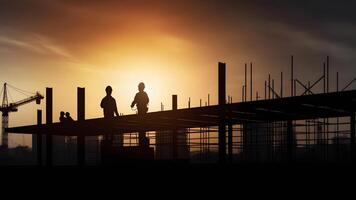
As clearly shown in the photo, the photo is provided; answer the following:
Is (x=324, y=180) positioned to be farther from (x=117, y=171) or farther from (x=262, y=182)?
(x=117, y=171)

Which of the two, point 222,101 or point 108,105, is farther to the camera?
point 108,105

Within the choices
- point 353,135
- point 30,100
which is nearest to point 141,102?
point 353,135

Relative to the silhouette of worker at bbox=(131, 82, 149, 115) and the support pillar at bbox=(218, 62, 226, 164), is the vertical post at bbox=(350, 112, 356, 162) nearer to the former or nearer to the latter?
the support pillar at bbox=(218, 62, 226, 164)

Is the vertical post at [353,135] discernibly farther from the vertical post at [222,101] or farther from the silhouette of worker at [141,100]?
the silhouette of worker at [141,100]

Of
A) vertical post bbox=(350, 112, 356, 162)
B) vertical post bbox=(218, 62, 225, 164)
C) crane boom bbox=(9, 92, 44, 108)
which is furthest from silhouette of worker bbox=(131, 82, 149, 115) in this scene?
crane boom bbox=(9, 92, 44, 108)

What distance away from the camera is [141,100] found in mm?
16625

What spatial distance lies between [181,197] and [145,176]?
1222 mm

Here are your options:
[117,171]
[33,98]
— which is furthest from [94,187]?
[33,98]

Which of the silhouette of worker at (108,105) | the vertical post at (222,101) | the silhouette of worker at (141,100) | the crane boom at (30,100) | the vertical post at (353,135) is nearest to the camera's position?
the vertical post at (222,101)

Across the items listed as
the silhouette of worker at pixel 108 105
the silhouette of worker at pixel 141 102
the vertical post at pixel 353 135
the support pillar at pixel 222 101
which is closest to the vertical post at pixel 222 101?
the support pillar at pixel 222 101

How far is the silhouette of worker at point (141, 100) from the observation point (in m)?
16.4

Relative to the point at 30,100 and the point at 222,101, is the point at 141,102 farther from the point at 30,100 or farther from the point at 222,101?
the point at 30,100

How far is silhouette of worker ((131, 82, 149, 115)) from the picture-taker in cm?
1639

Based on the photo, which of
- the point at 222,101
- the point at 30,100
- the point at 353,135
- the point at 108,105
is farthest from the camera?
the point at 30,100
